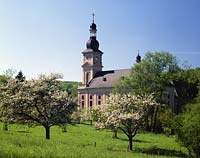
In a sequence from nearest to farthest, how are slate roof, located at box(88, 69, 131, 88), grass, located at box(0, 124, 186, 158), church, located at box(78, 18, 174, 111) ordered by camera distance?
grass, located at box(0, 124, 186, 158), slate roof, located at box(88, 69, 131, 88), church, located at box(78, 18, 174, 111)

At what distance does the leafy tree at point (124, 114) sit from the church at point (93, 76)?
61753 mm

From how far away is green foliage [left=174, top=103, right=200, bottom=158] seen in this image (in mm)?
28172

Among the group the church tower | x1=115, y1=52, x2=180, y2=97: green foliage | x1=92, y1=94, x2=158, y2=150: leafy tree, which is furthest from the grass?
the church tower

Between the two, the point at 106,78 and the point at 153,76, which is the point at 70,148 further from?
the point at 106,78

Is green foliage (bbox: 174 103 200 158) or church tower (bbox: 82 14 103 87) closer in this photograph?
green foliage (bbox: 174 103 200 158)

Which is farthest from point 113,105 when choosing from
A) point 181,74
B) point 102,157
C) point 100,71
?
point 100,71

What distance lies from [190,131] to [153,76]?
125 feet

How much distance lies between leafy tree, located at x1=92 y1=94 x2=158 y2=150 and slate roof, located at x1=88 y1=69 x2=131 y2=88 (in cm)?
5998

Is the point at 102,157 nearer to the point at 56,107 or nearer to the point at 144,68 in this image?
the point at 56,107

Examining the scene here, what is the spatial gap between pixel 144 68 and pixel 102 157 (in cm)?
4739

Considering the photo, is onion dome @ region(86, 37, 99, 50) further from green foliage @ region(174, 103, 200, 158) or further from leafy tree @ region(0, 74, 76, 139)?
green foliage @ region(174, 103, 200, 158)

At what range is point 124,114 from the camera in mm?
32875

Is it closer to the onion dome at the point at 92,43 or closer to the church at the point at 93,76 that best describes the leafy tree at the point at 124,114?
the church at the point at 93,76

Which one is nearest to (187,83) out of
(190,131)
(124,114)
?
(124,114)
